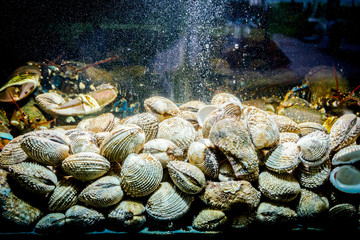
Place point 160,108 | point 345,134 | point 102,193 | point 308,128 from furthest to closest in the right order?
point 160,108
point 308,128
point 345,134
point 102,193

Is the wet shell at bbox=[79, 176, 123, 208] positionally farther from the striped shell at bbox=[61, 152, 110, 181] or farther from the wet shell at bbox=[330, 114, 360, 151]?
the wet shell at bbox=[330, 114, 360, 151]

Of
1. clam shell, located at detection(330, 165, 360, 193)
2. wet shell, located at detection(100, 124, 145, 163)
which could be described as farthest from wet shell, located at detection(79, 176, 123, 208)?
clam shell, located at detection(330, 165, 360, 193)

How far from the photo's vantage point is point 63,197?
1.18m

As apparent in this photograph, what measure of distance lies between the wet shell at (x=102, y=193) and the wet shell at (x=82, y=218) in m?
0.05

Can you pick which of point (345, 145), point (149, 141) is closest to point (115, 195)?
point (149, 141)

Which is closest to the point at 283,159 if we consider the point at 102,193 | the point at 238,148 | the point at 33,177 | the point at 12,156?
the point at 238,148

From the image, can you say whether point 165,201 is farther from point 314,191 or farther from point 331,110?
point 331,110

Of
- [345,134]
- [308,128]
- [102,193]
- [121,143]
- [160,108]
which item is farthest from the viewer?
[160,108]

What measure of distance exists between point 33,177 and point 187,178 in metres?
0.90

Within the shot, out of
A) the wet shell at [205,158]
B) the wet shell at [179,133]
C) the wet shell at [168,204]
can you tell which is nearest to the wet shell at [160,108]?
the wet shell at [179,133]

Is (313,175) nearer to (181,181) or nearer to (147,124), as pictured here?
(181,181)

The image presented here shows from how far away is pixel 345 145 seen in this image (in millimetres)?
1344

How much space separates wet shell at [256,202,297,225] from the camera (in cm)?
119

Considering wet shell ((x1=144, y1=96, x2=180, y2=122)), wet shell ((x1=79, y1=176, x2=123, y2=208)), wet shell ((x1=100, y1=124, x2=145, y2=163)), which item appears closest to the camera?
wet shell ((x1=79, y1=176, x2=123, y2=208))
